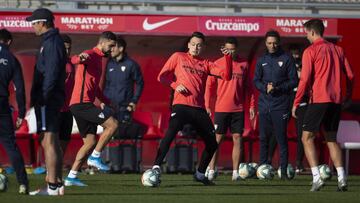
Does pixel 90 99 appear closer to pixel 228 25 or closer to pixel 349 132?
pixel 228 25

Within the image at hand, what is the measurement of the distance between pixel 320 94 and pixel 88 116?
144 inches

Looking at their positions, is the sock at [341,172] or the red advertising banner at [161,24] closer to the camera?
the sock at [341,172]

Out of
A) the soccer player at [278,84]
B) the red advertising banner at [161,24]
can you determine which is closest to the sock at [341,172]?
the soccer player at [278,84]

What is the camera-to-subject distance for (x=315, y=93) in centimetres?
1442

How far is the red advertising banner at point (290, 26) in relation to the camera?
21328mm

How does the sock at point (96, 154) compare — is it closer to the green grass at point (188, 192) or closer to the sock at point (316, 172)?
the green grass at point (188, 192)

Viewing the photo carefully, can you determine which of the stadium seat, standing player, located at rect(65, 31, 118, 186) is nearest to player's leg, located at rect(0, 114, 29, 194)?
standing player, located at rect(65, 31, 118, 186)

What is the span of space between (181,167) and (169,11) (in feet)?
11.2

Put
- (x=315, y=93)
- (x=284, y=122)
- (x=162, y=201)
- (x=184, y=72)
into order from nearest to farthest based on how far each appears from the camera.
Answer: (x=162, y=201)
(x=315, y=93)
(x=184, y=72)
(x=284, y=122)

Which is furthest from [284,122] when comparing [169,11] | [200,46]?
[169,11]

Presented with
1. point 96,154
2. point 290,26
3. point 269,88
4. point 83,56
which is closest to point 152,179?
point 96,154

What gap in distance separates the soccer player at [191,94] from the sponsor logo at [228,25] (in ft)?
17.4

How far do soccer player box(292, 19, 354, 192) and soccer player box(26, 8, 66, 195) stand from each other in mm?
3430

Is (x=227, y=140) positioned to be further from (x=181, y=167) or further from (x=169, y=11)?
(x=169, y=11)
